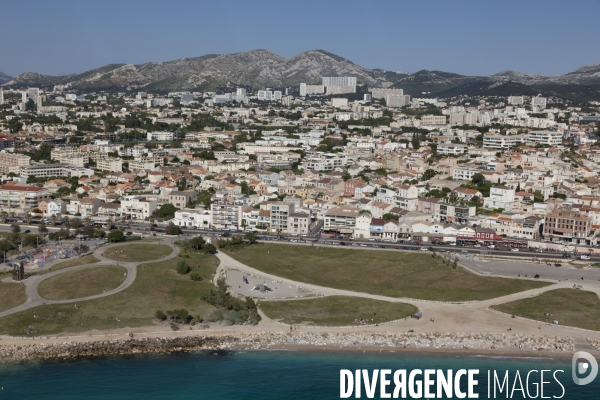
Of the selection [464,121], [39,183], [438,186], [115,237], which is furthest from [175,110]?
[115,237]

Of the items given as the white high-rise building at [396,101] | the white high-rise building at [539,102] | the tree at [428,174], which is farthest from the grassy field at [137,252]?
the white high-rise building at [396,101]

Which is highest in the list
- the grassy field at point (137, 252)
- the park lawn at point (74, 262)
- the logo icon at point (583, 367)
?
the grassy field at point (137, 252)

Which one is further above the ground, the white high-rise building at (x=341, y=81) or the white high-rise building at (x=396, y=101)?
the white high-rise building at (x=341, y=81)

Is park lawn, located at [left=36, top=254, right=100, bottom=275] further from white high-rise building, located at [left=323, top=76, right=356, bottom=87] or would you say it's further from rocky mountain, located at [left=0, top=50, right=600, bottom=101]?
white high-rise building, located at [left=323, top=76, right=356, bottom=87]

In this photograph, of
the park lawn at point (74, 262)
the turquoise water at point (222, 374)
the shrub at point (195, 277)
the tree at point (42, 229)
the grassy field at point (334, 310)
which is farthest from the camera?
the tree at point (42, 229)

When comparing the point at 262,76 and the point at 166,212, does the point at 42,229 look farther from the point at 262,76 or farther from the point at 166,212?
the point at 262,76

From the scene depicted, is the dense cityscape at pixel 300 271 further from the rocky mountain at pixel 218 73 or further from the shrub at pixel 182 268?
the rocky mountain at pixel 218 73
